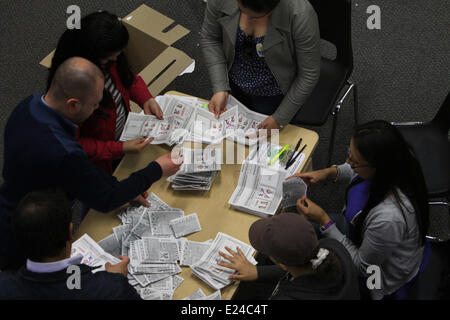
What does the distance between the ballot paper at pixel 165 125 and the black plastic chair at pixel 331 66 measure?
2.38 feet

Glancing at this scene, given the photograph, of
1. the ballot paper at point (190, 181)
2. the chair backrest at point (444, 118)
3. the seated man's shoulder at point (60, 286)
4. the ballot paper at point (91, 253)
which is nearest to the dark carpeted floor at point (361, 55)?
the chair backrest at point (444, 118)

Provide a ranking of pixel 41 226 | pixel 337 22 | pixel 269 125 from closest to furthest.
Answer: pixel 41 226
pixel 269 125
pixel 337 22

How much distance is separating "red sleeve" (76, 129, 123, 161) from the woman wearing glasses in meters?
1.19

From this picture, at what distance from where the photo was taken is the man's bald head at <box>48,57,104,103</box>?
1.78 m

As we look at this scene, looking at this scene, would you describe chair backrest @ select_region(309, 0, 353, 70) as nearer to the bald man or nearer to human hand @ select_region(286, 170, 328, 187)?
human hand @ select_region(286, 170, 328, 187)

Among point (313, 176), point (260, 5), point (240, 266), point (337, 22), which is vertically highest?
point (260, 5)

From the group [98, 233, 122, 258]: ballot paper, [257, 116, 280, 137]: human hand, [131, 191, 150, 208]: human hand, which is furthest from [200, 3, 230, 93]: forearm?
[98, 233, 122, 258]: ballot paper

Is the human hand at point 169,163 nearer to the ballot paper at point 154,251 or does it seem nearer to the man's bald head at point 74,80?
the ballot paper at point 154,251

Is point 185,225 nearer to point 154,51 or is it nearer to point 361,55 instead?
point 154,51

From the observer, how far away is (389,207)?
1772mm

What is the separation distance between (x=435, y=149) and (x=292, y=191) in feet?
3.62

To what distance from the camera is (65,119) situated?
1.84 m

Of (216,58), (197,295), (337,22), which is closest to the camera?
(197,295)

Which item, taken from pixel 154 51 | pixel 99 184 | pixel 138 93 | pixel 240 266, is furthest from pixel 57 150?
pixel 154 51
